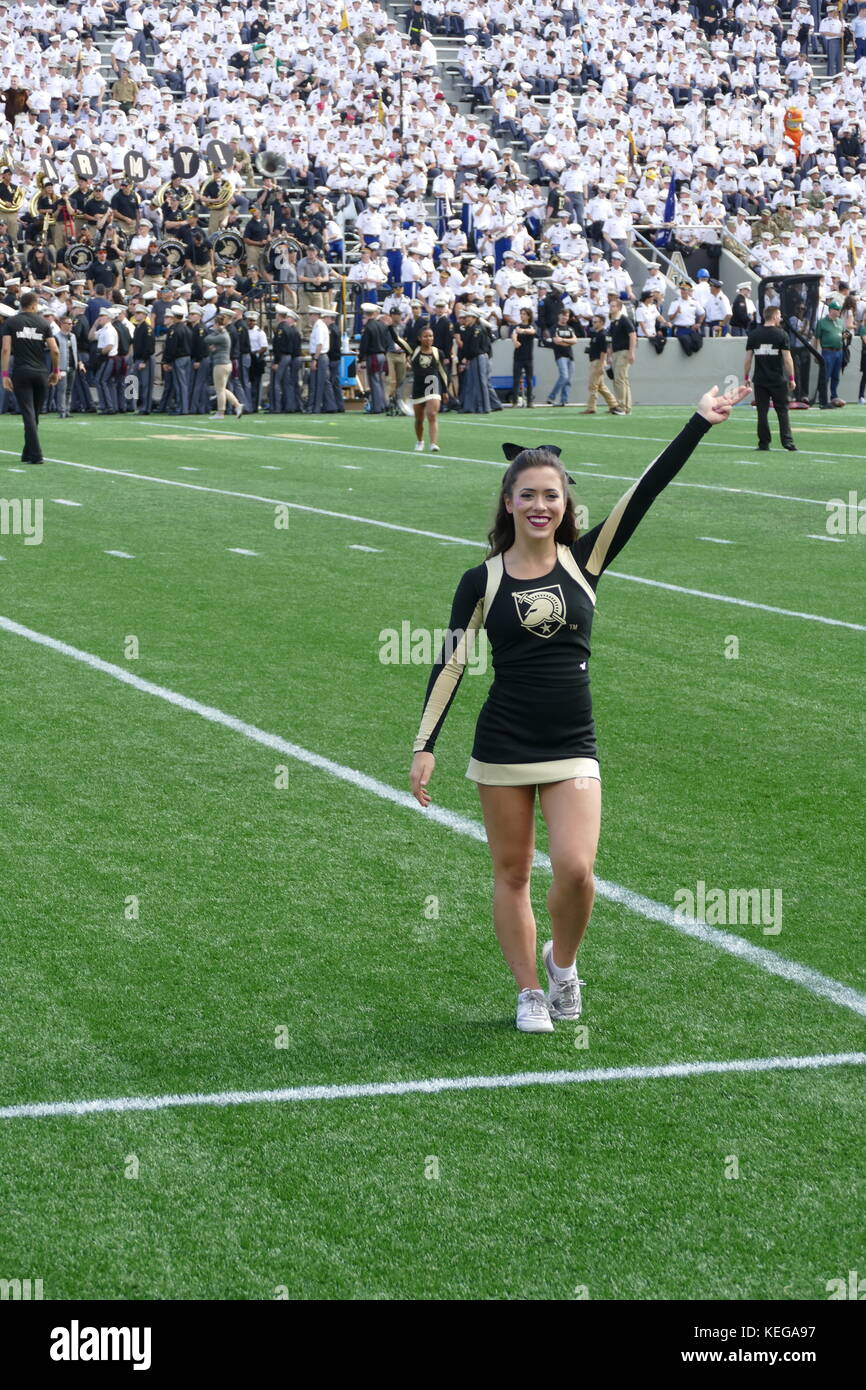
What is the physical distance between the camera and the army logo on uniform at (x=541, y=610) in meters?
5.46

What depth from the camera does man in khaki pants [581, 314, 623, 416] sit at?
34.1 meters

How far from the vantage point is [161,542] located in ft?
53.9

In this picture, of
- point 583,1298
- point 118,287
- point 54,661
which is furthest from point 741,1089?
point 118,287

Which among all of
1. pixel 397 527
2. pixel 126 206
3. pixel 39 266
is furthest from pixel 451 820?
pixel 126 206

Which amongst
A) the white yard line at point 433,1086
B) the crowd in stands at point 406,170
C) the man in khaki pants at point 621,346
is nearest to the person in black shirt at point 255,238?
the crowd in stands at point 406,170

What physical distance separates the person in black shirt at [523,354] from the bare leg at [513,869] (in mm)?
31504

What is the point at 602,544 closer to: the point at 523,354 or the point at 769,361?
the point at 769,361

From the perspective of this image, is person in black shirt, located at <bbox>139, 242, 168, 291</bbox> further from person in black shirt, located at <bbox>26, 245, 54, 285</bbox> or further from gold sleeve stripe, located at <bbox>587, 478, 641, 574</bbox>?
gold sleeve stripe, located at <bbox>587, 478, 641, 574</bbox>

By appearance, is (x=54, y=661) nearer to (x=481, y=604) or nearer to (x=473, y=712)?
(x=473, y=712)

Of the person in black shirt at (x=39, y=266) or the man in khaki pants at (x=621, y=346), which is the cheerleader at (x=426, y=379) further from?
the person in black shirt at (x=39, y=266)

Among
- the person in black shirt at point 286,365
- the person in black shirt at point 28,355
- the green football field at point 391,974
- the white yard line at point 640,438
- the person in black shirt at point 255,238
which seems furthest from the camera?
the person in black shirt at point 255,238

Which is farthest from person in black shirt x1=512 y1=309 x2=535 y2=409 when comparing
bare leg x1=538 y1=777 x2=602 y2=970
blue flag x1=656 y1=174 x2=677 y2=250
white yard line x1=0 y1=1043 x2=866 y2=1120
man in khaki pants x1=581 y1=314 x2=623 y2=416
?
white yard line x1=0 y1=1043 x2=866 y2=1120

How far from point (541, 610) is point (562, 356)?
31982 millimetres

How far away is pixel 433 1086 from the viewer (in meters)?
5.19
